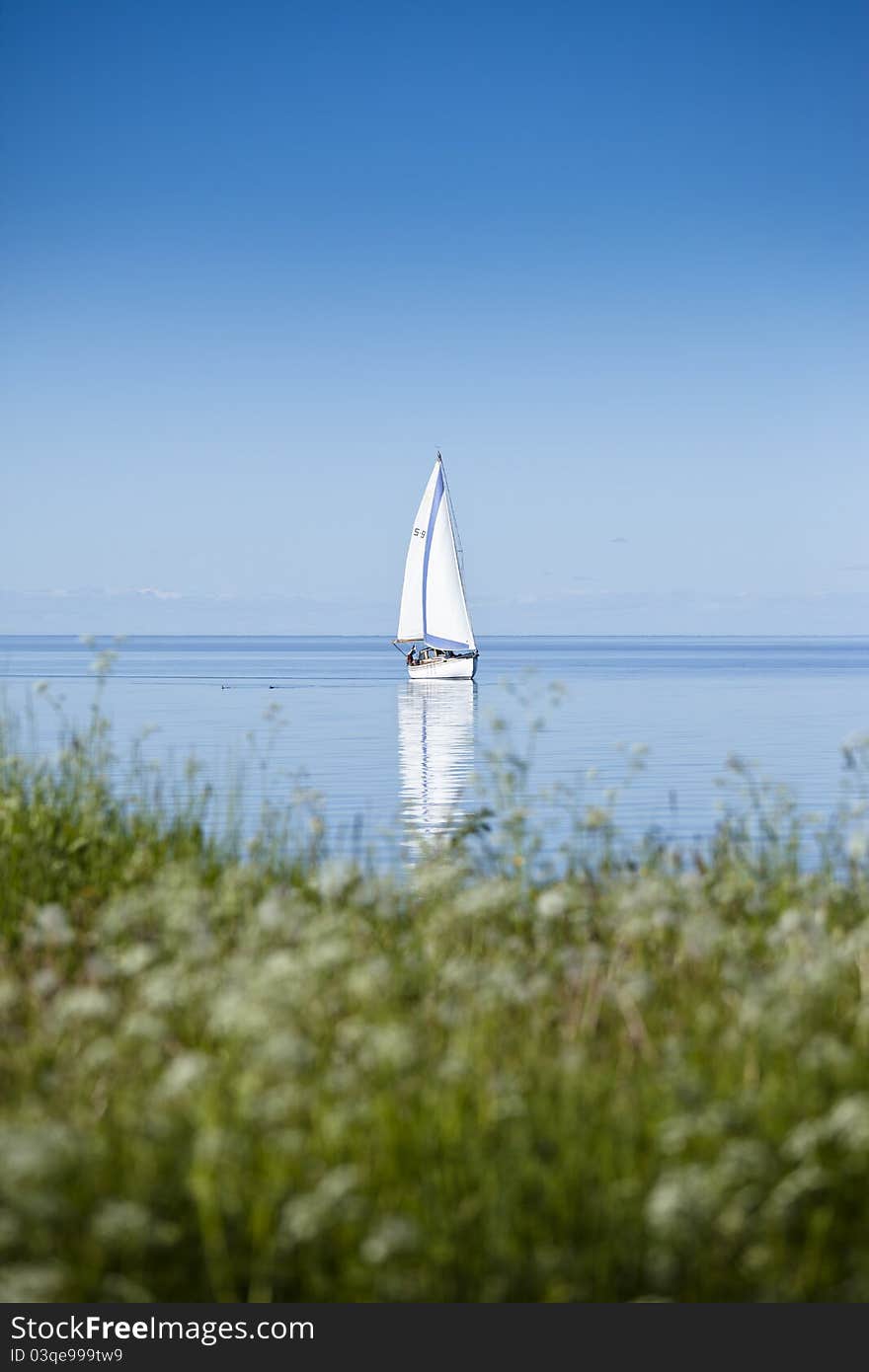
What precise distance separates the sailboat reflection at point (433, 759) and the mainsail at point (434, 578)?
16.2 feet

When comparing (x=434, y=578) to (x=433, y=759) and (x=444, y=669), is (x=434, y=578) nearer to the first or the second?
(x=444, y=669)

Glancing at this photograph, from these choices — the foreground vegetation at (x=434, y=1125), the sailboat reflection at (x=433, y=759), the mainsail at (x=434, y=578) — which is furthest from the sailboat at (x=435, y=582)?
the foreground vegetation at (x=434, y=1125)

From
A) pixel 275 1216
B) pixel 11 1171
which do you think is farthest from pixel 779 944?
pixel 11 1171

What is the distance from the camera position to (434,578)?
236ft

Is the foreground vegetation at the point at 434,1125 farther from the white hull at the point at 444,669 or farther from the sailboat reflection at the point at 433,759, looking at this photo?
the white hull at the point at 444,669

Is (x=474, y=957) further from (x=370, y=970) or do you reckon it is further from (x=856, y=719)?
(x=856, y=719)

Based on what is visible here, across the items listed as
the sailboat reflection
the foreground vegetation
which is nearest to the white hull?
the sailboat reflection

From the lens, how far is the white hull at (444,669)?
76.2 meters

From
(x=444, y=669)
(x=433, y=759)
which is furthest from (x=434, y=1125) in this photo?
(x=444, y=669)

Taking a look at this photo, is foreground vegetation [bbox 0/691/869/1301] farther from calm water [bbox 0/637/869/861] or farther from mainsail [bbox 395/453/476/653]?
mainsail [bbox 395/453/476/653]

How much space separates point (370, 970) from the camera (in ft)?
19.5

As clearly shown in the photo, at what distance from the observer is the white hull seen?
76188mm

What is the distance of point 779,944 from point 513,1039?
201cm

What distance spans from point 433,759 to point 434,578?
1465 inches
